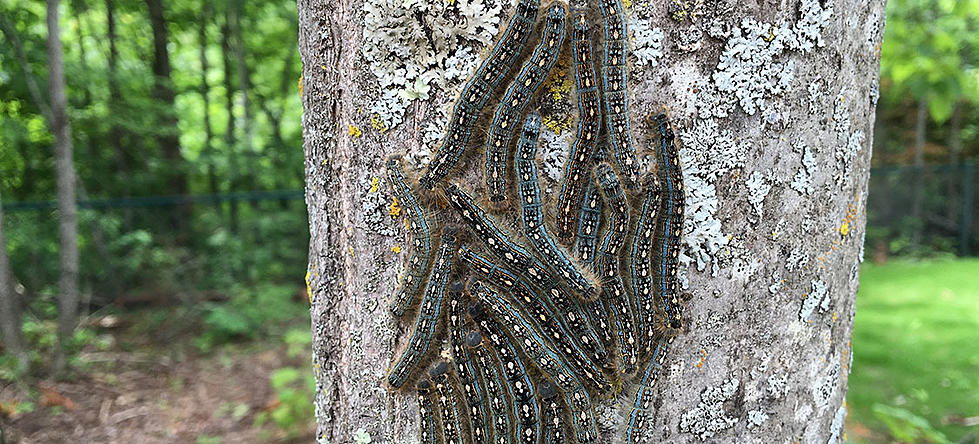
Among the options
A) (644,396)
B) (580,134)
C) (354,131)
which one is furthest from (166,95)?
(644,396)

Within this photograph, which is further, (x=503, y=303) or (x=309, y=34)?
(x=309, y=34)

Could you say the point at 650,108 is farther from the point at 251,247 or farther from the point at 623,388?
the point at 251,247

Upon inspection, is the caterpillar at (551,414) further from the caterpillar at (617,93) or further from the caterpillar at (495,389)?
the caterpillar at (617,93)

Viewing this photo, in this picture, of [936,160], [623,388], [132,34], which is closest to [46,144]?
[132,34]

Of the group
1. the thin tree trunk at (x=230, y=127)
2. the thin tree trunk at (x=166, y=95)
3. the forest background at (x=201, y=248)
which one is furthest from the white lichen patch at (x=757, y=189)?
the thin tree trunk at (x=166, y=95)

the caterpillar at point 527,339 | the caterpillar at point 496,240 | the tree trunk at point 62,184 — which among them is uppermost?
the tree trunk at point 62,184

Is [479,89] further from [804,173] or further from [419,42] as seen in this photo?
[804,173]
